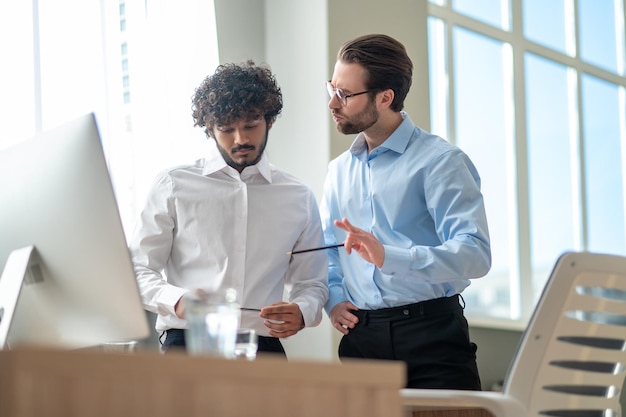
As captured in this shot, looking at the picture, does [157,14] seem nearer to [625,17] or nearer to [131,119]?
[131,119]

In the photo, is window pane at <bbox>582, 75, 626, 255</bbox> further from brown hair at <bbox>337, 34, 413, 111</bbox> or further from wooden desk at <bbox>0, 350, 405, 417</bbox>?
wooden desk at <bbox>0, 350, 405, 417</bbox>

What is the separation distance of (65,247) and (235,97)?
1.18 m

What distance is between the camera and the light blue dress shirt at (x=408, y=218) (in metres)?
2.68

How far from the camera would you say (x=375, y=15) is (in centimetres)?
429

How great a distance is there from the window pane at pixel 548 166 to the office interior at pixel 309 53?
1.52 meters

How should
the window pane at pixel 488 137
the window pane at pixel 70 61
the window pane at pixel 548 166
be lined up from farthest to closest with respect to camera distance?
the window pane at pixel 548 166 < the window pane at pixel 488 137 < the window pane at pixel 70 61

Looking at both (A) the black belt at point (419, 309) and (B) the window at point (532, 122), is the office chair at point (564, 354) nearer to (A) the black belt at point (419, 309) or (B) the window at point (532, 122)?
(A) the black belt at point (419, 309)

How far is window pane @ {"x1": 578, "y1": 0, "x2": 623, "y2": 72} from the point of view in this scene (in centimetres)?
627

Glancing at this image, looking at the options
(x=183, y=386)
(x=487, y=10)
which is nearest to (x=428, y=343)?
(x=183, y=386)

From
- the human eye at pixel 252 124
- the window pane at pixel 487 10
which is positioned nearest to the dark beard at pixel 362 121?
the human eye at pixel 252 124

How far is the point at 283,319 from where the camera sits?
8.34 ft

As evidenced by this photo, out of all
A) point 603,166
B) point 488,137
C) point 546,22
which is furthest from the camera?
point 603,166

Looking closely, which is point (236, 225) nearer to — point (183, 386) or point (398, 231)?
point (398, 231)

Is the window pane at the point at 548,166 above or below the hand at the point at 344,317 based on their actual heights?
above
